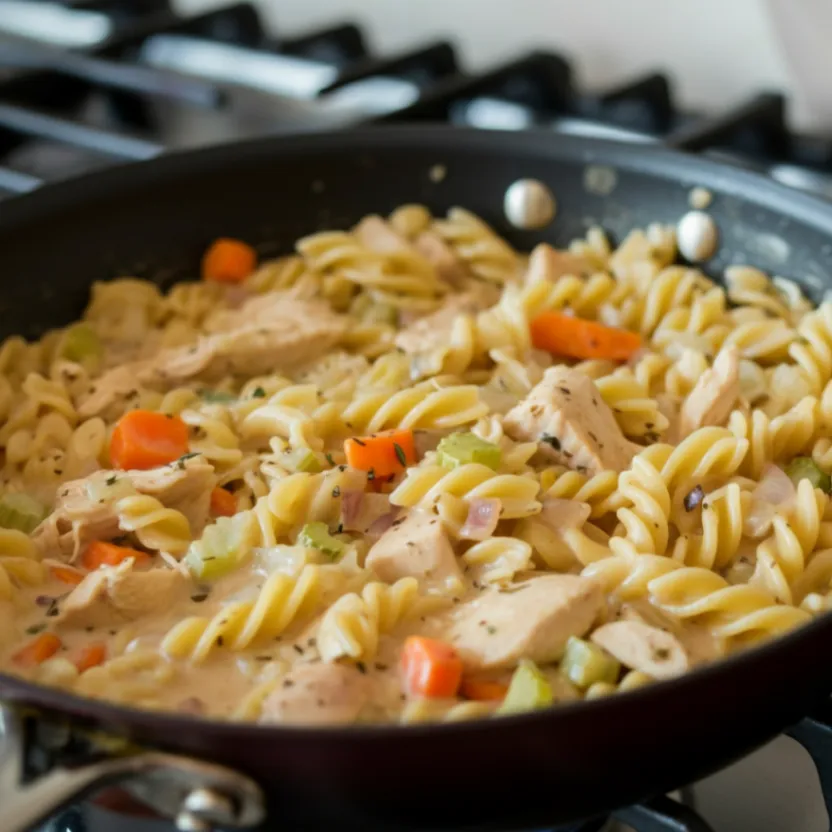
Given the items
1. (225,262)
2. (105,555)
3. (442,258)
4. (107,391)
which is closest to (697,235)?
(442,258)

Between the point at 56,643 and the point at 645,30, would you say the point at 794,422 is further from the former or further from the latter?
the point at 645,30

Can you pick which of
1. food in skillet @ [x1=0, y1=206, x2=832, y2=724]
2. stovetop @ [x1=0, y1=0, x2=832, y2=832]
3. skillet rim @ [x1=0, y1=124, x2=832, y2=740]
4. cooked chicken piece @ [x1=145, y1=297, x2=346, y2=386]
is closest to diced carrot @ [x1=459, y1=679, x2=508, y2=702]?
food in skillet @ [x1=0, y1=206, x2=832, y2=724]

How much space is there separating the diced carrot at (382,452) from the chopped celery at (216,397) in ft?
1.11

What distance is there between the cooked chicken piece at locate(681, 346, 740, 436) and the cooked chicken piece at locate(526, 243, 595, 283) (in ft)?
1.47

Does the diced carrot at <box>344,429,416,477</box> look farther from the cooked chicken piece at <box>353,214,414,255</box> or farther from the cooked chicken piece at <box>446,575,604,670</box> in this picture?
the cooked chicken piece at <box>353,214,414,255</box>

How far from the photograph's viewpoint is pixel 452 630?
160 centimetres

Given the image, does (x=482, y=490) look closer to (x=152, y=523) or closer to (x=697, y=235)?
(x=152, y=523)

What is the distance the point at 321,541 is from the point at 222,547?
0.49 ft

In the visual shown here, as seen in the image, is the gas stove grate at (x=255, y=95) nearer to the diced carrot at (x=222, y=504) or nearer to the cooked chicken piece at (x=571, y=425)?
the cooked chicken piece at (x=571, y=425)

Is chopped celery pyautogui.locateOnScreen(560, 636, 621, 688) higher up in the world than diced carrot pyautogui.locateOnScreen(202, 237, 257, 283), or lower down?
lower down

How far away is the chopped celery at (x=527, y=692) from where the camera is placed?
142cm

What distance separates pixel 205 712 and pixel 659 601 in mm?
638

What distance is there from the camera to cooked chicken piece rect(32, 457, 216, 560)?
181 centimetres

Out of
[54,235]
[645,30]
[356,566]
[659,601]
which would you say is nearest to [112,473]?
[356,566]
